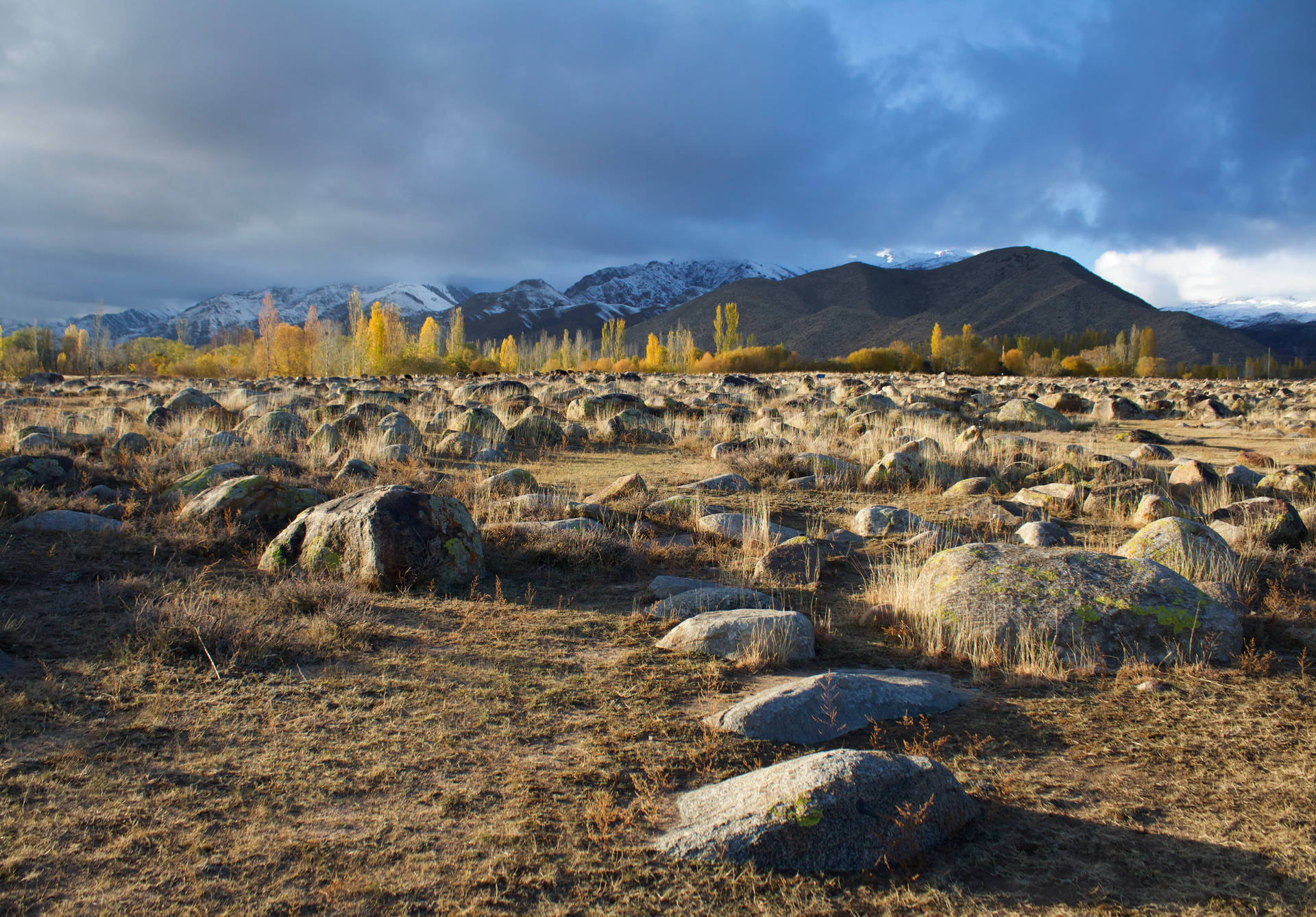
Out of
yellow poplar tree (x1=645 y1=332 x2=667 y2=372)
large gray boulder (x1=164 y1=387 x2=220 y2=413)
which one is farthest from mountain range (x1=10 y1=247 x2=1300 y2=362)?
large gray boulder (x1=164 y1=387 x2=220 y2=413)

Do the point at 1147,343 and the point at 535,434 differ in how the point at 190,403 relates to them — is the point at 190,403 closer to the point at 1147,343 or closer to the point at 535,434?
the point at 535,434

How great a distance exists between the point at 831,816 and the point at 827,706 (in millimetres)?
996

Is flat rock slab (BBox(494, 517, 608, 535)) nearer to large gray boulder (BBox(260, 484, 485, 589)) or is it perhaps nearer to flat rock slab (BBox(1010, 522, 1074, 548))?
large gray boulder (BBox(260, 484, 485, 589))

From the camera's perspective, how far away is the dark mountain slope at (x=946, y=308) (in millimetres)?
111125

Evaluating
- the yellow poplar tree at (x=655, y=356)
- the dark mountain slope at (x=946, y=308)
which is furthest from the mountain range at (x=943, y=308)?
the yellow poplar tree at (x=655, y=356)

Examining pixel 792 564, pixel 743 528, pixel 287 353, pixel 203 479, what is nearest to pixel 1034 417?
pixel 743 528

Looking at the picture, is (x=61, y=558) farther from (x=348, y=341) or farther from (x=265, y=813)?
(x=348, y=341)

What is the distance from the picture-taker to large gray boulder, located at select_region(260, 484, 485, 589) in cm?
536

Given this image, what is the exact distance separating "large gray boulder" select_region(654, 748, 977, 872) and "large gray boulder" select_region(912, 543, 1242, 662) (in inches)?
78.3

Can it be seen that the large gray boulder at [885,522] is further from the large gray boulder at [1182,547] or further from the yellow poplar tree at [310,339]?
the yellow poplar tree at [310,339]

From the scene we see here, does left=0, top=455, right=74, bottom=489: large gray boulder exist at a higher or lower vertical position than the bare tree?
lower

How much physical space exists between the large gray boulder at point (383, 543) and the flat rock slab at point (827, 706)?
2.87 metres

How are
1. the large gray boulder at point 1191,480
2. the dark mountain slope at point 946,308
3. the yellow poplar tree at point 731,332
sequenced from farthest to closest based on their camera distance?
the dark mountain slope at point 946,308, the yellow poplar tree at point 731,332, the large gray boulder at point 1191,480

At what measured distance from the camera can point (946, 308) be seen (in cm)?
13575
